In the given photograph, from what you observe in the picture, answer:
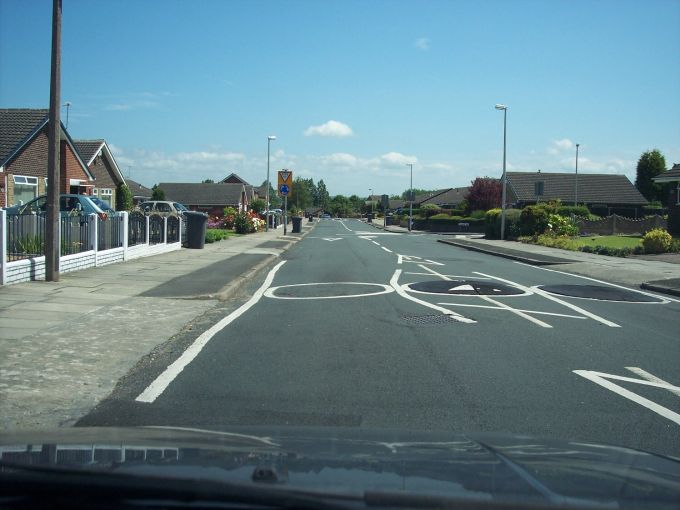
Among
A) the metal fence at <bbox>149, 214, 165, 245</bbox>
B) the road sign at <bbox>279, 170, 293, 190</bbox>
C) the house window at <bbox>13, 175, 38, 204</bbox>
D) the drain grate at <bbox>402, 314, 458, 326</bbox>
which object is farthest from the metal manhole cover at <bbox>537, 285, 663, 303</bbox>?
the road sign at <bbox>279, 170, 293, 190</bbox>

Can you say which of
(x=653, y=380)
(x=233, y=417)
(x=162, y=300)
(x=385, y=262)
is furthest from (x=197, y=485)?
(x=385, y=262)

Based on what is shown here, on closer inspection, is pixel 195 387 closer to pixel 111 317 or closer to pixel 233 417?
pixel 233 417

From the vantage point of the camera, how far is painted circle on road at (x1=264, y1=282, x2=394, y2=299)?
14.0m

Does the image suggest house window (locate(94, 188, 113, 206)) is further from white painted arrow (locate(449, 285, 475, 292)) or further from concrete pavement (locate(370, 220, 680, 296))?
white painted arrow (locate(449, 285, 475, 292))

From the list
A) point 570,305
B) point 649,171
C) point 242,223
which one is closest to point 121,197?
point 242,223

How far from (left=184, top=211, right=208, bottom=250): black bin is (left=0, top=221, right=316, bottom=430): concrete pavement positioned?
9275 mm

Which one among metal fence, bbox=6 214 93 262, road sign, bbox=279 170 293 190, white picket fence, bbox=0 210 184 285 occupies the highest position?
road sign, bbox=279 170 293 190

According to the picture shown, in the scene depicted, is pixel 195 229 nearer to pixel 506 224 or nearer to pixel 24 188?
pixel 24 188

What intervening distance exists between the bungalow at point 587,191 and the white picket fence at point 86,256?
53.4m

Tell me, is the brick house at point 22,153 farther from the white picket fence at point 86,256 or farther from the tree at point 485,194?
the tree at point 485,194

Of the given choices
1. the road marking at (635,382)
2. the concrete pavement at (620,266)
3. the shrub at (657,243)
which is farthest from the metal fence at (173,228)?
the road marking at (635,382)

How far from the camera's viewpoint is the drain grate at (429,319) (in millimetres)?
10811

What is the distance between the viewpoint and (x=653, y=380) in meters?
7.43

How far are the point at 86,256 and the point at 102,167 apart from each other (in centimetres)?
2802
